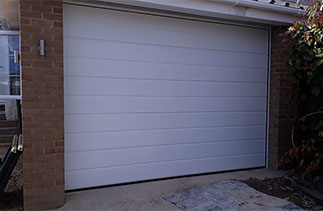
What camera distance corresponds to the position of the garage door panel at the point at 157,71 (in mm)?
4348

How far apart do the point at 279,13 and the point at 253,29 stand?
57 cm

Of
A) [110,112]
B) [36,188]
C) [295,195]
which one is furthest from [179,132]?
[36,188]

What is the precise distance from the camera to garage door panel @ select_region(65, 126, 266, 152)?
14.4 feet

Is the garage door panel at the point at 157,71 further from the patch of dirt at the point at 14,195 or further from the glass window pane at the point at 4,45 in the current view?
the patch of dirt at the point at 14,195

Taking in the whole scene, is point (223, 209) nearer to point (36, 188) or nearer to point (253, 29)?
point (36, 188)

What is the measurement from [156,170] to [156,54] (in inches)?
71.5

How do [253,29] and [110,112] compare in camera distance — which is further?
[253,29]

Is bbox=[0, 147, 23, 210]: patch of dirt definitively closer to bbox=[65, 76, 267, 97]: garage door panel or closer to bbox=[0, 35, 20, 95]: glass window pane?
bbox=[0, 35, 20, 95]: glass window pane

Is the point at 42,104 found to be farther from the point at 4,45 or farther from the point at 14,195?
the point at 4,45

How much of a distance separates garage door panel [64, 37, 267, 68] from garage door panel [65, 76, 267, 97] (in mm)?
334

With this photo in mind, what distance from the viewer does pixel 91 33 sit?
14.4 feet

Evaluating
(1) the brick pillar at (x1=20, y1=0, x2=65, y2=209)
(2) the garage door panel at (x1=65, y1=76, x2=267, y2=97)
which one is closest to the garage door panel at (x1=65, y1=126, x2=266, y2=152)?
(1) the brick pillar at (x1=20, y1=0, x2=65, y2=209)

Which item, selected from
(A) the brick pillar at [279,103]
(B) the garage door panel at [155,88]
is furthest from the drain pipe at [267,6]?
(B) the garage door panel at [155,88]

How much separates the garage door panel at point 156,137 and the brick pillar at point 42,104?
1.60 ft
